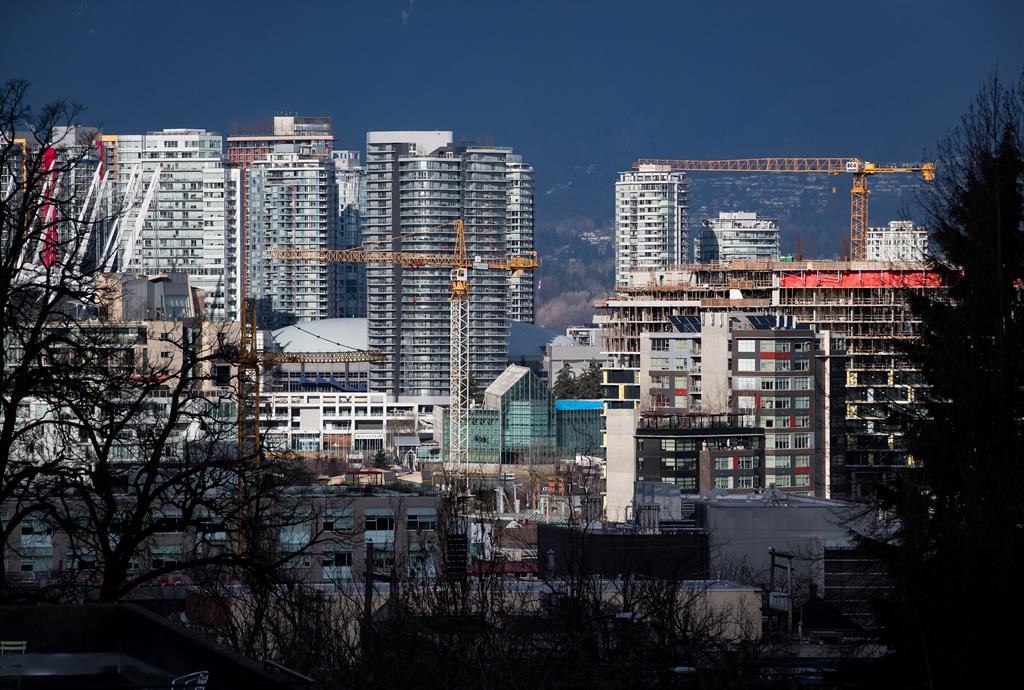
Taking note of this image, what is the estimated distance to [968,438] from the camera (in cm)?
815

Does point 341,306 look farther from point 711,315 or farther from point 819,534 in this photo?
point 819,534

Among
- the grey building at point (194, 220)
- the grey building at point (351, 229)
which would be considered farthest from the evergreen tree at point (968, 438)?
the grey building at point (351, 229)

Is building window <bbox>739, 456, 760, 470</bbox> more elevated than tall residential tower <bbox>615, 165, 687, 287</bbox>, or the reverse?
tall residential tower <bbox>615, 165, 687, 287</bbox>

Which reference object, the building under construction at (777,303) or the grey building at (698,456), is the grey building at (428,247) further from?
the grey building at (698,456)

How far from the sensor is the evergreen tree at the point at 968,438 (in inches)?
264

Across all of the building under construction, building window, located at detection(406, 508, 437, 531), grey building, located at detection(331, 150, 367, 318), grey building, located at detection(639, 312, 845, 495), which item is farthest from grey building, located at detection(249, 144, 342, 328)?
building window, located at detection(406, 508, 437, 531)

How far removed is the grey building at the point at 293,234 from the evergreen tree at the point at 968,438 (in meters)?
66.3

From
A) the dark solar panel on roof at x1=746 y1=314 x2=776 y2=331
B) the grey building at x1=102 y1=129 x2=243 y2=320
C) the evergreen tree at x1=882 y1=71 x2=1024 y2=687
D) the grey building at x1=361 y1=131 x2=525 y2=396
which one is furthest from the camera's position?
the grey building at x1=102 y1=129 x2=243 y2=320

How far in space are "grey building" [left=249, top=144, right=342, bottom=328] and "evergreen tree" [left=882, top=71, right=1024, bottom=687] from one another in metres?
66.3

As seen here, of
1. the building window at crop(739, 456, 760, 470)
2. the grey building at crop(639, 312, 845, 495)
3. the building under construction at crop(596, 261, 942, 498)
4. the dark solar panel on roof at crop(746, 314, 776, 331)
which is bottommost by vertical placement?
the building window at crop(739, 456, 760, 470)

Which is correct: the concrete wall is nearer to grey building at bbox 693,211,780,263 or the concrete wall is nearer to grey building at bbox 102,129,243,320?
grey building at bbox 102,129,243,320

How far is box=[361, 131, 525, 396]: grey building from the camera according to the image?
194 feet

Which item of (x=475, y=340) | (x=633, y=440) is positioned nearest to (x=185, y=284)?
(x=475, y=340)

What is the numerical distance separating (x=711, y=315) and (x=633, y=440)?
5819 mm
